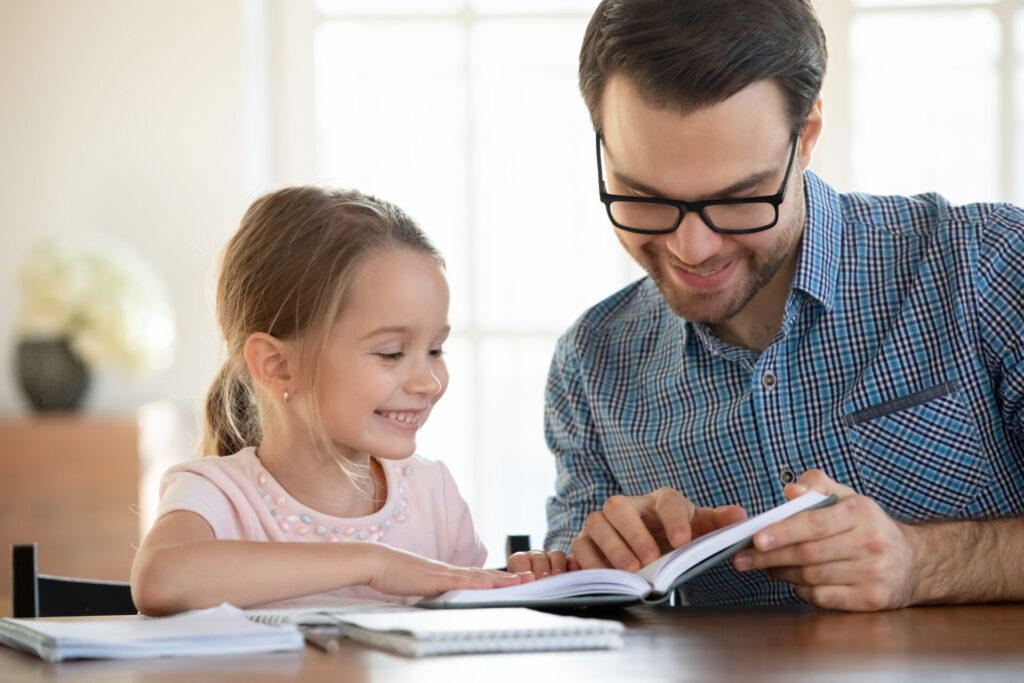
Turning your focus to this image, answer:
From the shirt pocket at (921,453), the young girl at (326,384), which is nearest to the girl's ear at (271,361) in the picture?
the young girl at (326,384)

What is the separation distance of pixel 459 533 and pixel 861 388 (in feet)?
1.96

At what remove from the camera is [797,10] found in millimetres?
1650

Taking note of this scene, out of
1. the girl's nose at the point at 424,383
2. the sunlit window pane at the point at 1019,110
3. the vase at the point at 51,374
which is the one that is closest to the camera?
the girl's nose at the point at 424,383

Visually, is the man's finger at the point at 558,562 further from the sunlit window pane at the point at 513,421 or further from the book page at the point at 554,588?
the sunlit window pane at the point at 513,421

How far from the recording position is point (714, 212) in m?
1.57

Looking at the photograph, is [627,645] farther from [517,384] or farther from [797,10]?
[517,384]

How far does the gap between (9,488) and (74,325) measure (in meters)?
0.48

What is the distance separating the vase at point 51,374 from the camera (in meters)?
3.33

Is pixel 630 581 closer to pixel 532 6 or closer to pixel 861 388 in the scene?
pixel 861 388

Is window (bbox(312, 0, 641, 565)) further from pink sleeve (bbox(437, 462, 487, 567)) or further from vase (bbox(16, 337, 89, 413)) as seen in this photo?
pink sleeve (bbox(437, 462, 487, 567))

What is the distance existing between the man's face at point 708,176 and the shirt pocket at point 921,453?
0.25 m

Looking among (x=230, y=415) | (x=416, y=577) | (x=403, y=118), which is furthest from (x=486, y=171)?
(x=416, y=577)

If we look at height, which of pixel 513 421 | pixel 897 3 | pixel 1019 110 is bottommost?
pixel 513 421

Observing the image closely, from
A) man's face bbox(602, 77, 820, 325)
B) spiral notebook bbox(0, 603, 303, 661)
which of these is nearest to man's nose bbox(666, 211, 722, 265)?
man's face bbox(602, 77, 820, 325)
